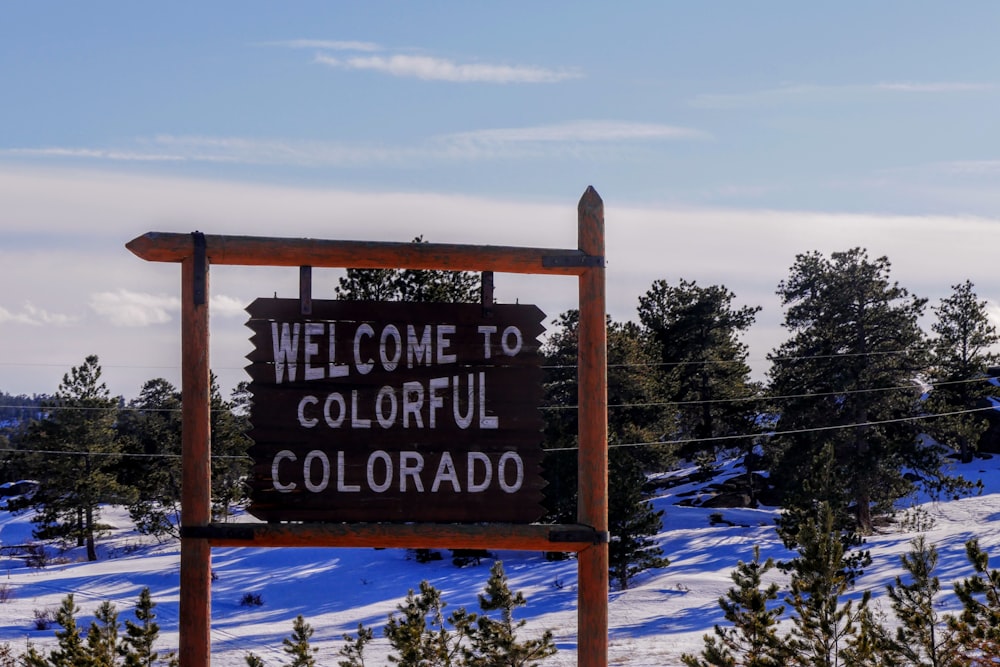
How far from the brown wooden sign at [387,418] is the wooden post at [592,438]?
340 mm

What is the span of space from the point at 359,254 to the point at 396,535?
5.05ft

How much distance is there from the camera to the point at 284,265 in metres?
6.04

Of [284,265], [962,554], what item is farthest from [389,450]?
[962,554]

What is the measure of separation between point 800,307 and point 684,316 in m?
10.2

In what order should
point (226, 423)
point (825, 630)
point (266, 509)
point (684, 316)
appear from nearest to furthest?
1. point (266, 509)
2. point (825, 630)
3. point (226, 423)
4. point (684, 316)

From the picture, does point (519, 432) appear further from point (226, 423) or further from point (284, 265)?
point (226, 423)

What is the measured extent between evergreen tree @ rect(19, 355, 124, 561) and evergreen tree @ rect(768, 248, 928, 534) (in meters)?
28.7

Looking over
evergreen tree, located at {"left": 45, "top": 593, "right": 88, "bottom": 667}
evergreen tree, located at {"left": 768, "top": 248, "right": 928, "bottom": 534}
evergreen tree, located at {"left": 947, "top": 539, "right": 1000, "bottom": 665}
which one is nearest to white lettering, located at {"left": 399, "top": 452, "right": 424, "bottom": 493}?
evergreen tree, located at {"left": 45, "top": 593, "right": 88, "bottom": 667}

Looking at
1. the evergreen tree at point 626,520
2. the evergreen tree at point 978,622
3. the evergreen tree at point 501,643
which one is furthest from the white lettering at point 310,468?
the evergreen tree at point 626,520

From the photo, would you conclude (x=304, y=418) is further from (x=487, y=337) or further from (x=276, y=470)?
(x=487, y=337)

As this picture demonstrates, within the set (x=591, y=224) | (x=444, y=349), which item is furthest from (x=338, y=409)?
(x=591, y=224)

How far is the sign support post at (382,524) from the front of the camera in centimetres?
582

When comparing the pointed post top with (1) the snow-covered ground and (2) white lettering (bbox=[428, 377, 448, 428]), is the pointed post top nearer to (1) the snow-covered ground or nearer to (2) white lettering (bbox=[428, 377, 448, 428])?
(2) white lettering (bbox=[428, 377, 448, 428])

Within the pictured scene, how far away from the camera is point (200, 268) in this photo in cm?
598
